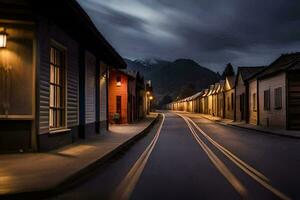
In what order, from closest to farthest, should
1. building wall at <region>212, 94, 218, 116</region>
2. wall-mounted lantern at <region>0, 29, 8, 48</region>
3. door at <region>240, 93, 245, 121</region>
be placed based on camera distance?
wall-mounted lantern at <region>0, 29, 8, 48</region> < door at <region>240, 93, 245, 121</region> < building wall at <region>212, 94, 218, 116</region>

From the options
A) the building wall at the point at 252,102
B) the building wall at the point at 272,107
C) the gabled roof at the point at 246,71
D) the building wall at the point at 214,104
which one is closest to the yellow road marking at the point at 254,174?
the building wall at the point at 272,107

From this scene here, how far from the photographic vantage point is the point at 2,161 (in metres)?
10.9

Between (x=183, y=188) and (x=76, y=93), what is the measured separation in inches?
423

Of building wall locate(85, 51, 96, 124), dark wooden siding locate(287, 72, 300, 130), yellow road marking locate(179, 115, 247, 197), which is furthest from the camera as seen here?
dark wooden siding locate(287, 72, 300, 130)

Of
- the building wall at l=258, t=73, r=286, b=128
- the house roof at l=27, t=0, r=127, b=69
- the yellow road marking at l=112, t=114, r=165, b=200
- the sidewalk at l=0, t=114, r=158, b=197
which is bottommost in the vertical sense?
the yellow road marking at l=112, t=114, r=165, b=200

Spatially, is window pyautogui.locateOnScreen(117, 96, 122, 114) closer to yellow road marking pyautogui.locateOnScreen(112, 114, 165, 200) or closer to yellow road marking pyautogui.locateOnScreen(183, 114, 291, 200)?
yellow road marking pyautogui.locateOnScreen(183, 114, 291, 200)

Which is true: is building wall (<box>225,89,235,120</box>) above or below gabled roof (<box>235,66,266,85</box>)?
below

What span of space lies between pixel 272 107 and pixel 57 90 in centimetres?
2080

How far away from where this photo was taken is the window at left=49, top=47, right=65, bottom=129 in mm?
15109

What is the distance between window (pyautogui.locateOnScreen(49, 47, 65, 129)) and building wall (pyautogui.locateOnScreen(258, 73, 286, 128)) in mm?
17552

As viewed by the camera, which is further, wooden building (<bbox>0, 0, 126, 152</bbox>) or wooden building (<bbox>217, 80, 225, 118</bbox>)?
wooden building (<bbox>217, 80, 225, 118</bbox>)

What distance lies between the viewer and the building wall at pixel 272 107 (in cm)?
2934

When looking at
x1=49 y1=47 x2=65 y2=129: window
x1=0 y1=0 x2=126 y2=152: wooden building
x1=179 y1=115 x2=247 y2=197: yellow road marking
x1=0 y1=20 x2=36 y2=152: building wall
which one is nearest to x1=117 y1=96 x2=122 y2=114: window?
x1=0 y1=0 x2=126 y2=152: wooden building

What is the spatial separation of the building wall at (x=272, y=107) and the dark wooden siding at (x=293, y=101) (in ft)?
1.59
